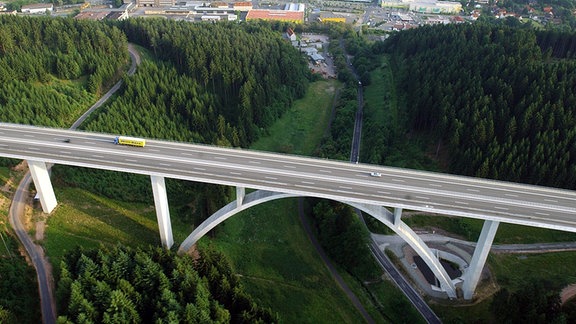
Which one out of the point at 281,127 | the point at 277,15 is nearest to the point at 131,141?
the point at 281,127

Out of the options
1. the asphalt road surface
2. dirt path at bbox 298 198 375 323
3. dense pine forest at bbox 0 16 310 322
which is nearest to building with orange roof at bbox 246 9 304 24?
dense pine forest at bbox 0 16 310 322

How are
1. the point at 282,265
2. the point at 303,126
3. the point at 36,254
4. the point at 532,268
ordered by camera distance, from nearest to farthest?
the point at 36,254 < the point at 532,268 < the point at 282,265 < the point at 303,126

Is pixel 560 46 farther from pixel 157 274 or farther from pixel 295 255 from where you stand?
pixel 157 274

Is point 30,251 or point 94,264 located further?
point 30,251

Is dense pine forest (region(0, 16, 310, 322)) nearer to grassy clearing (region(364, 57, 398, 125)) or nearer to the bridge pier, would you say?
the bridge pier

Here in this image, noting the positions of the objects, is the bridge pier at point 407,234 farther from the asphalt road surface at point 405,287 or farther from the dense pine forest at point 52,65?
the dense pine forest at point 52,65

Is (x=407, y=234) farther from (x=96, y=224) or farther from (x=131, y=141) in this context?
(x=96, y=224)

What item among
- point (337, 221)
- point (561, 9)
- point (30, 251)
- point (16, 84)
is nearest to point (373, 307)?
point (337, 221)
